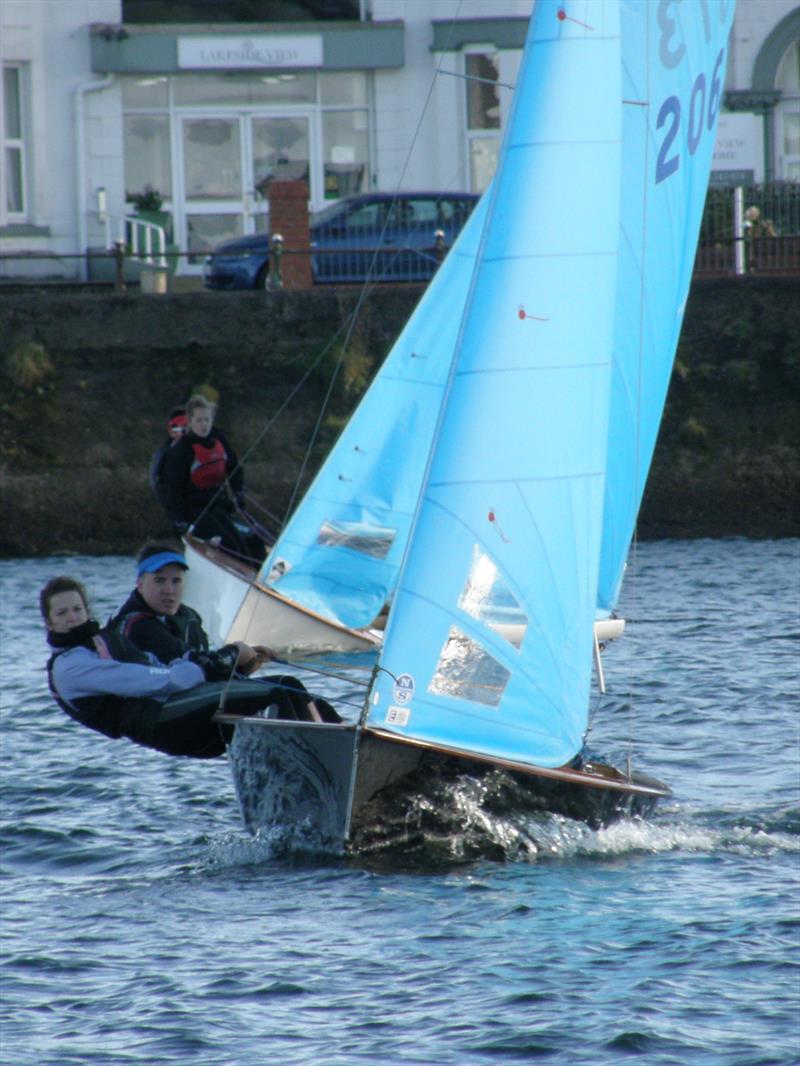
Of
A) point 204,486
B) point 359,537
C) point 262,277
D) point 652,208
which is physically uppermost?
point 652,208

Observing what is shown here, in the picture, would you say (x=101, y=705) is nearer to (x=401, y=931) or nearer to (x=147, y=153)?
(x=401, y=931)

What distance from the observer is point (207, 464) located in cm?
1662

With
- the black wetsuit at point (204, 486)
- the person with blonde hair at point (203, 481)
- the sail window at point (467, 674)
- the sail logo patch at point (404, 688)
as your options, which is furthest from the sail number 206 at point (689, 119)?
the black wetsuit at point (204, 486)

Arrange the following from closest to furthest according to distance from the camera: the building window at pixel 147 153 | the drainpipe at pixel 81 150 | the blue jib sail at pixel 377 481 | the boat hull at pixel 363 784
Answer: the boat hull at pixel 363 784 < the blue jib sail at pixel 377 481 < the drainpipe at pixel 81 150 < the building window at pixel 147 153

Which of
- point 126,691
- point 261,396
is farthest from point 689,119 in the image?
point 261,396

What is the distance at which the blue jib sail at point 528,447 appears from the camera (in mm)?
9656

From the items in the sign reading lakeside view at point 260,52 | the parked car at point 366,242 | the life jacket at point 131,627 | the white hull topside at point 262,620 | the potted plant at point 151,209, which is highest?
the sign reading lakeside view at point 260,52

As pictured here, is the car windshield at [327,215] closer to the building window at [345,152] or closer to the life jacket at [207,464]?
the building window at [345,152]

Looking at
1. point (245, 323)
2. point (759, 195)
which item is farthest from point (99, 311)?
point (759, 195)

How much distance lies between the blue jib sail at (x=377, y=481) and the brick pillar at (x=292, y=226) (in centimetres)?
894

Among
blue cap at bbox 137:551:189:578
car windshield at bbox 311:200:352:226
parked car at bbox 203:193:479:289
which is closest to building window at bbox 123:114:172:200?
parked car at bbox 203:193:479:289

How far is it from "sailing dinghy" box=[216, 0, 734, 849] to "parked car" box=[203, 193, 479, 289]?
1484 centimetres

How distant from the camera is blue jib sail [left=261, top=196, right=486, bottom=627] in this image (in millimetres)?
15680

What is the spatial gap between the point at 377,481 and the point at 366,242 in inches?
407
